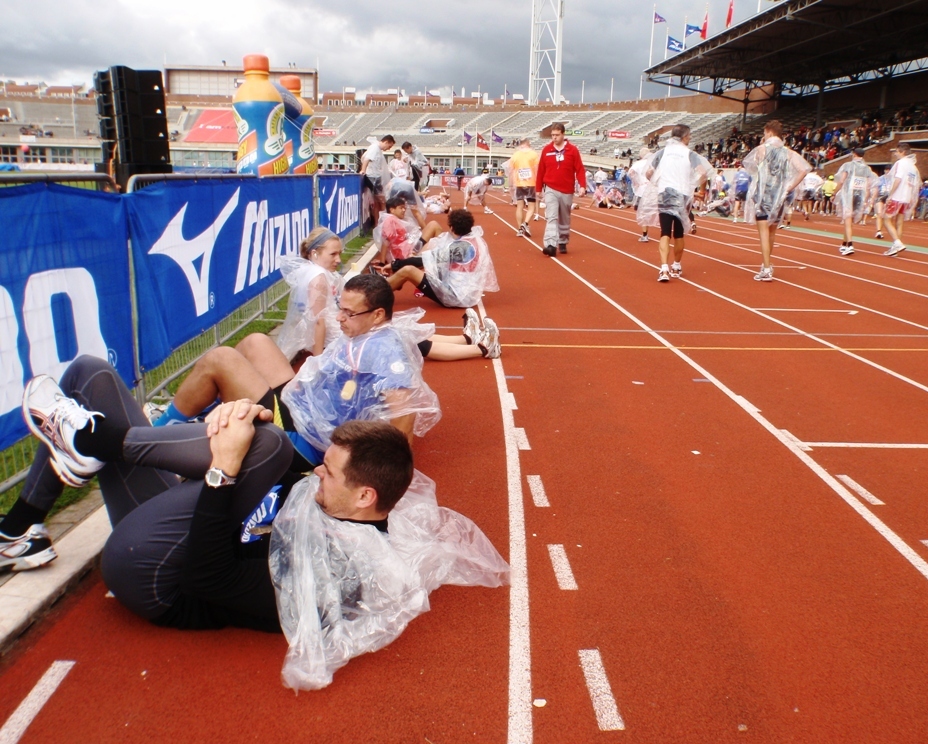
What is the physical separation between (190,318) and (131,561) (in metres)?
3.26

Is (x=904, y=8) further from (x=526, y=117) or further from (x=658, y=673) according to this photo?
(x=526, y=117)

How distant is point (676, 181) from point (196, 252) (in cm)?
779

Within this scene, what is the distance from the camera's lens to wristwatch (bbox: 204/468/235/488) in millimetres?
2398

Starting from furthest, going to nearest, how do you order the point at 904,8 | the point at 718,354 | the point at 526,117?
1. the point at 526,117
2. the point at 904,8
3. the point at 718,354

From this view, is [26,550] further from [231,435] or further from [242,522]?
[231,435]

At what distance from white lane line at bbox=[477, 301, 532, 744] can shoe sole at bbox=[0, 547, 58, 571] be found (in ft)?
6.40

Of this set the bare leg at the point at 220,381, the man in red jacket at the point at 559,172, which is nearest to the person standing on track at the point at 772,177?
the man in red jacket at the point at 559,172

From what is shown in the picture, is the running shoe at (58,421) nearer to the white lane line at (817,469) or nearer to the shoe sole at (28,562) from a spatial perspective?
the shoe sole at (28,562)

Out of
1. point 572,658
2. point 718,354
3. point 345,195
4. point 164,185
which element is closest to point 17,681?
point 572,658

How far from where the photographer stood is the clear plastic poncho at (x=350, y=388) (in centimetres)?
390

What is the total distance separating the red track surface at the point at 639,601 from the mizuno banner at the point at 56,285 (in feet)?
3.76

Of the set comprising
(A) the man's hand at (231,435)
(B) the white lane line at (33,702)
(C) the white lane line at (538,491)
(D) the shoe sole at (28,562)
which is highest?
(A) the man's hand at (231,435)

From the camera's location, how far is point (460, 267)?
884 cm

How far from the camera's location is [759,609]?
10.5ft
